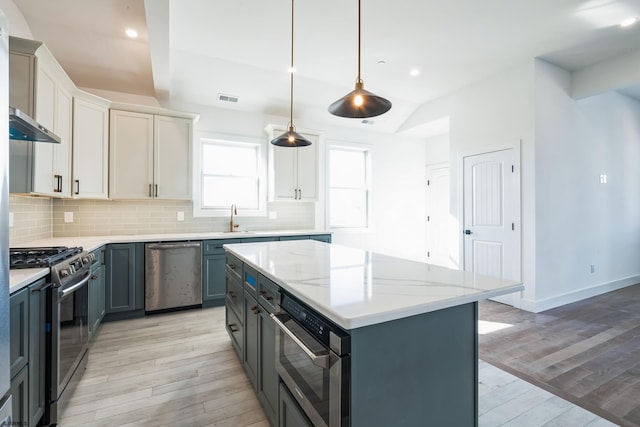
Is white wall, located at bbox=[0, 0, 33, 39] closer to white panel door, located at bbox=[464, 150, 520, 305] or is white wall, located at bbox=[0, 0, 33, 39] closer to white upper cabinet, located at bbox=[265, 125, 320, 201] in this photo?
white upper cabinet, located at bbox=[265, 125, 320, 201]

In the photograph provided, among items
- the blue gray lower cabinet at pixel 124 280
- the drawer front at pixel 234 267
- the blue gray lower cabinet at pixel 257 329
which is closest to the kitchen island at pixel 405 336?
the blue gray lower cabinet at pixel 257 329

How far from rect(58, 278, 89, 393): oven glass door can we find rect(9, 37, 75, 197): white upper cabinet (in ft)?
3.29

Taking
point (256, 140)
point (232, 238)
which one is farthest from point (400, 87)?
point (232, 238)

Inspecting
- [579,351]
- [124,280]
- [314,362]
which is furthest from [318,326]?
[124,280]

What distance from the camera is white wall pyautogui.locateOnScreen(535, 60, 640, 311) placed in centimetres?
371

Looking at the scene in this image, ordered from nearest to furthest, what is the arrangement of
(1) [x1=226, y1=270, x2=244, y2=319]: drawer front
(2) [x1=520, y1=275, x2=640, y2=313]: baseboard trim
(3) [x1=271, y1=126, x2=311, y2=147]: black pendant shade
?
(1) [x1=226, y1=270, x2=244, y2=319]: drawer front → (3) [x1=271, y1=126, x2=311, y2=147]: black pendant shade → (2) [x1=520, y1=275, x2=640, y2=313]: baseboard trim

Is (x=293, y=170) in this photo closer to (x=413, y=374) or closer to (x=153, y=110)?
(x=153, y=110)

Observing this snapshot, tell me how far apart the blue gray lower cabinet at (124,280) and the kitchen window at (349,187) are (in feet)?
10.0

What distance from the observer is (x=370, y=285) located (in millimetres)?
1332

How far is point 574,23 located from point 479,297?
11.6ft

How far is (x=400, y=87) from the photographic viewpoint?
449cm

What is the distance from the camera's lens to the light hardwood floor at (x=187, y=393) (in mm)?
1780

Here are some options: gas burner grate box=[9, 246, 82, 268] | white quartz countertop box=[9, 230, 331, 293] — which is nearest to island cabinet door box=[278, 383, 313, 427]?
white quartz countertop box=[9, 230, 331, 293]

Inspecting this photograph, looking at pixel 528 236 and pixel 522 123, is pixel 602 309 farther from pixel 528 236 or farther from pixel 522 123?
pixel 522 123
